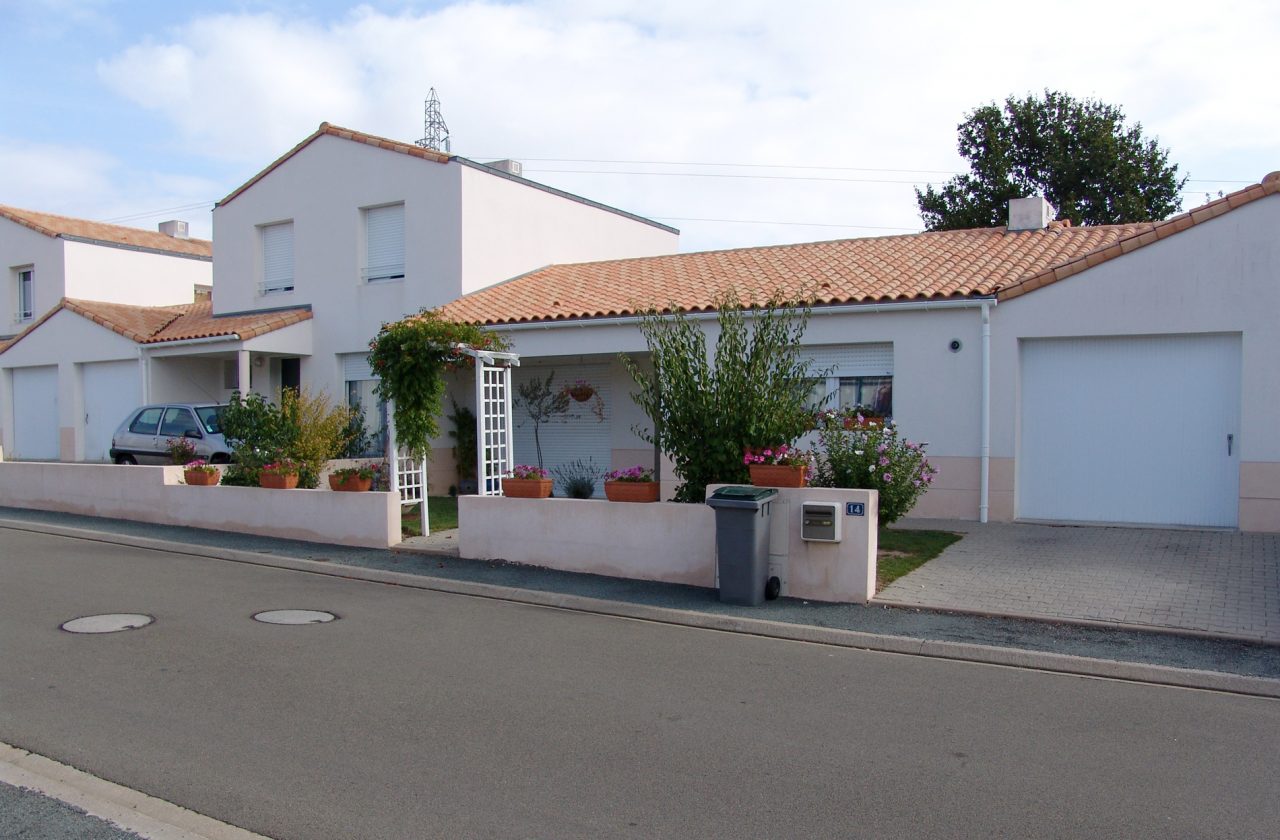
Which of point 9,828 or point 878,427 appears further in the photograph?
point 878,427

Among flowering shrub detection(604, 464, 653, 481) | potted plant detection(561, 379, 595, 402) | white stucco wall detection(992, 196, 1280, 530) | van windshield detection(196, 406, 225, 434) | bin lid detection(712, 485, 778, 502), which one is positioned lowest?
bin lid detection(712, 485, 778, 502)

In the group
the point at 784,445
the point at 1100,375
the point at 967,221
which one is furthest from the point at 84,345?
the point at 967,221

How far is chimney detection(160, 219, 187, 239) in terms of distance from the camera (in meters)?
34.2

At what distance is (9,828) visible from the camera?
423 centimetres

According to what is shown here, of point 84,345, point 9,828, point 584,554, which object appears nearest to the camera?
point 9,828

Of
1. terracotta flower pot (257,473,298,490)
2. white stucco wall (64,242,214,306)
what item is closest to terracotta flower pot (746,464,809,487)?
terracotta flower pot (257,473,298,490)

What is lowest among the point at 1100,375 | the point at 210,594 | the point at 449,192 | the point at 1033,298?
the point at 210,594

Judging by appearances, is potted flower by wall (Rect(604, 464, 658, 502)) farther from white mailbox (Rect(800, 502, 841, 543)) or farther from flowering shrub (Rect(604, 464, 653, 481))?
white mailbox (Rect(800, 502, 841, 543))

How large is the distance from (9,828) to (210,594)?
5.40m

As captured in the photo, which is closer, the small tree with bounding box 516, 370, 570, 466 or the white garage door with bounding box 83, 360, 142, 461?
the small tree with bounding box 516, 370, 570, 466

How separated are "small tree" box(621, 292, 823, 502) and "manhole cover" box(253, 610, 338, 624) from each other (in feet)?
12.6

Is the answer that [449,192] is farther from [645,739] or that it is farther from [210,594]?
[645,739]

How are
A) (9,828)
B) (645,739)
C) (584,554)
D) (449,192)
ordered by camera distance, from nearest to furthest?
(9,828) < (645,739) < (584,554) < (449,192)

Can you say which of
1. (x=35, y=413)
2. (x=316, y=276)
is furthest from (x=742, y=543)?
(x=35, y=413)
